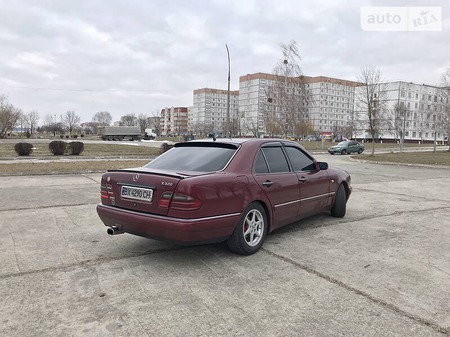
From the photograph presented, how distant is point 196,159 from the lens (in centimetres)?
473

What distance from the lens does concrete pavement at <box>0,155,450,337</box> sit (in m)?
2.91

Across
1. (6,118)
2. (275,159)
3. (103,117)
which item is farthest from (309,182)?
(103,117)

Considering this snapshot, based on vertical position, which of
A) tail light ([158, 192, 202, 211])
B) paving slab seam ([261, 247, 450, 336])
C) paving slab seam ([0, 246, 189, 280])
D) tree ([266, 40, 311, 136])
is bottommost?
paving slab seam ([261, 247, 450, 336])

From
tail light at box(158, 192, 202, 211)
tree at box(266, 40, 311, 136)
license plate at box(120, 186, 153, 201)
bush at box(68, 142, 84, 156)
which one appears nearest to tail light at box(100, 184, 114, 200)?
license plate at box(120, 186, 153, 201)

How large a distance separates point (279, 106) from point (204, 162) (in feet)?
133

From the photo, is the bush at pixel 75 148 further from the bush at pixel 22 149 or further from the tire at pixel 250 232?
the tire at pixel 250 232

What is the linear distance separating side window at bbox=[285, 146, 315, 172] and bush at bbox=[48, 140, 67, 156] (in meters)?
20.1

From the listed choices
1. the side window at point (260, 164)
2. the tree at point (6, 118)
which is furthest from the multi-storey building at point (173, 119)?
the side window at point (260, 164)

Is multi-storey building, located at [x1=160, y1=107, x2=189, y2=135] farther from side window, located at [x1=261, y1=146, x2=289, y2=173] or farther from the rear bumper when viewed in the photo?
the rear bumper

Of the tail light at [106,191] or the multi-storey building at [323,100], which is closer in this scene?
the tail light at [106,191]

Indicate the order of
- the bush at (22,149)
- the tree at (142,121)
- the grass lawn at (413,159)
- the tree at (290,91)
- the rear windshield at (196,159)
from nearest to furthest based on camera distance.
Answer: the rear windshield at (196,159) → the bush at (22,149) → the grass lawn at (413,159) → the tree at (290,91) → the tree at (142,121)

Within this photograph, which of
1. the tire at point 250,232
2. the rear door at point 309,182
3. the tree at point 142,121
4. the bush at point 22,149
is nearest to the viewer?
the tire at point 250,232

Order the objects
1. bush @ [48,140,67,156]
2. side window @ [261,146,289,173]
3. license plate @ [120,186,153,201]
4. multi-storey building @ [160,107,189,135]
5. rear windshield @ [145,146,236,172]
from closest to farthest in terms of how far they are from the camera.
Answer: license plate @ [120,186,153,201] → rear windshield @ [145,146,236,172] → side window @ [261,146,289,173] → bush @ [48,140,67,156] → multi-storey building @ [160,107,189,135]

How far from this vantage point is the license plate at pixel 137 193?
4094mm
